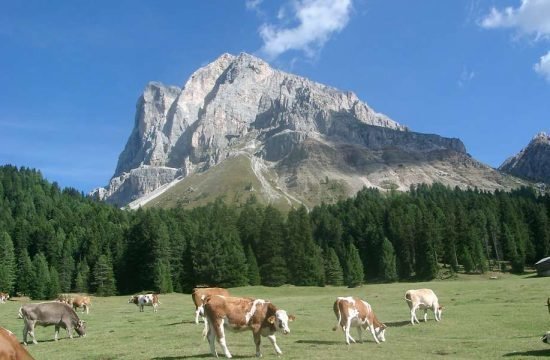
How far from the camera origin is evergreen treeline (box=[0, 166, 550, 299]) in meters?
105

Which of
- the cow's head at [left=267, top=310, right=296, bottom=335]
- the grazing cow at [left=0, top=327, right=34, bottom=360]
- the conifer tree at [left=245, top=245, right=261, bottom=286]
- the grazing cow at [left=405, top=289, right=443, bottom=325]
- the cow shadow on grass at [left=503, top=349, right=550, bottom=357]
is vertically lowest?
the cow shadow on grass at [left=503, top=349, right=550, bottom=357]

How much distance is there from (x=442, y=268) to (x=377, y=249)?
17054 millimetres

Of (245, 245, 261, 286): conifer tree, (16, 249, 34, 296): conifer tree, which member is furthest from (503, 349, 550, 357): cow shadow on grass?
(16, 249, 34, 296): conifer tree

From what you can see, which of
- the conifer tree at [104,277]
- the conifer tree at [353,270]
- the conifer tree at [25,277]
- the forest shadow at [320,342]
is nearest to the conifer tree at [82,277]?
the conifer tree at [104,277]

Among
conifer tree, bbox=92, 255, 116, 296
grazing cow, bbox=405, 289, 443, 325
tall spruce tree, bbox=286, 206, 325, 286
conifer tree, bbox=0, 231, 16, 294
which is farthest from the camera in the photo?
tall spruce tree, bbox=286, 206, 325, 286

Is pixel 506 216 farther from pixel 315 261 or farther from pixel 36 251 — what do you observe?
pixel 36 251

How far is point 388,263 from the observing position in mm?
117250

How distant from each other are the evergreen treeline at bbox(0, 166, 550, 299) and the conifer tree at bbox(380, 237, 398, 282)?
24cm

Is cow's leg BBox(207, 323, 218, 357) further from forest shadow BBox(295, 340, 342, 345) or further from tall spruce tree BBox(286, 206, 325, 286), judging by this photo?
tall spruce tree BBox(286, 206, 325, 286)

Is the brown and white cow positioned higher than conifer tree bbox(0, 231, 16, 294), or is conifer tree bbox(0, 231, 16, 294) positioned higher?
conifer tree bbox(0, 231, 16, 294)

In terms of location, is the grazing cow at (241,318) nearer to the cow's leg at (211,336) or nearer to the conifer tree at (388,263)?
the cow's leg at (211,336)

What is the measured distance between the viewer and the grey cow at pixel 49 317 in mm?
27625

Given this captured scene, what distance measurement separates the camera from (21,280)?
101375mm

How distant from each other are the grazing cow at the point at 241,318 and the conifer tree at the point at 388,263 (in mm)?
100372
